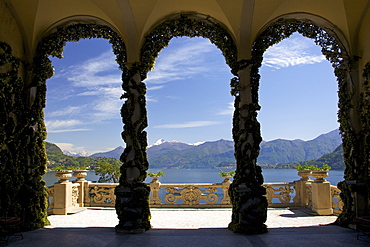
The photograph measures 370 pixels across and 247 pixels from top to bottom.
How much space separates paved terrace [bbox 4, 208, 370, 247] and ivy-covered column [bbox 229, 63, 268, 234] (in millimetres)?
283

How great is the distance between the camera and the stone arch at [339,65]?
18.4ft

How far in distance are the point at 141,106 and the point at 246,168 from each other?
8.01 ft

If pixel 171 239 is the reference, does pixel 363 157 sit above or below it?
above

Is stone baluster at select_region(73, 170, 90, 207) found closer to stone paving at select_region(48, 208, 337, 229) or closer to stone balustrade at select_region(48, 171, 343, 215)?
stone balustrade at select_region(48, 171, 343, 215)

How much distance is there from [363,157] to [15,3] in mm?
7662

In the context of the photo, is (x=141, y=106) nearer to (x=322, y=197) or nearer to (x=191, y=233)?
(x=191, y=233)

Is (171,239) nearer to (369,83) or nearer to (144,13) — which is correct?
(144,13)

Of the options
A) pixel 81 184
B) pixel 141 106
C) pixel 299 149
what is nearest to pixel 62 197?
pixel 81 184

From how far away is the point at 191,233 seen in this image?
16.8ft

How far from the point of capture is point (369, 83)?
5.40 meters

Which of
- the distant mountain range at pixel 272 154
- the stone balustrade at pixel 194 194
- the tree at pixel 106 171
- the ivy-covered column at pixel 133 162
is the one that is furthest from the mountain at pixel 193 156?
the ivy-covered column at pixel 133 162

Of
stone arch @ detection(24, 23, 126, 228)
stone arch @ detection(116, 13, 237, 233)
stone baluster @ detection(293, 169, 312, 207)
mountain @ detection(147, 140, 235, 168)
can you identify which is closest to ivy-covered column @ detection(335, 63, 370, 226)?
stone baluster @ detection(293, 169, 312, 207)

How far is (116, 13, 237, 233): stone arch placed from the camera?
17.6 feet

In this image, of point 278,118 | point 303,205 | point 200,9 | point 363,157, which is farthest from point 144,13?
point 278,118
